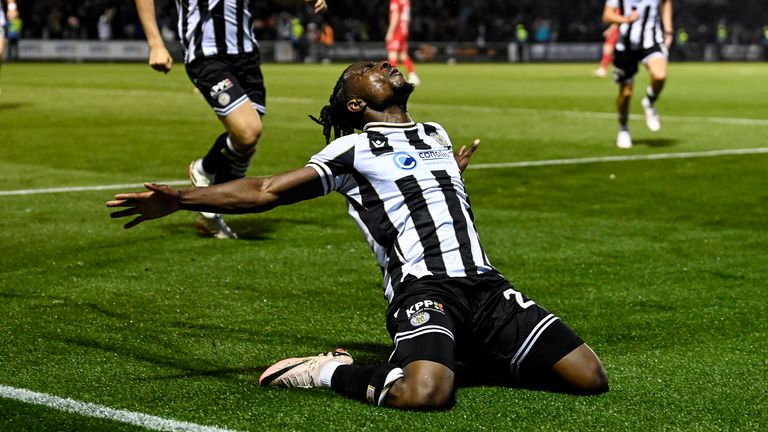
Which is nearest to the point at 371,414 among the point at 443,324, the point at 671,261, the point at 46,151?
the point at 443,324

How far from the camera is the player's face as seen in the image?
5.03 metres

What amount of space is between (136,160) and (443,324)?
29.0 feet

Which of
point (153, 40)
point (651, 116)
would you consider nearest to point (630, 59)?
point (651, 116)

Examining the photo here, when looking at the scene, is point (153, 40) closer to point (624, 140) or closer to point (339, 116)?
point (339, 116)

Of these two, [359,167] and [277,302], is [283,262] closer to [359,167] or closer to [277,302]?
[277,302]

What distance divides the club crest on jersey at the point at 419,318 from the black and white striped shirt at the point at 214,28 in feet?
14.4

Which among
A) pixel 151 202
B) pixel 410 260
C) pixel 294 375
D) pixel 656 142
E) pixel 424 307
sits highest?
pixel 151 202

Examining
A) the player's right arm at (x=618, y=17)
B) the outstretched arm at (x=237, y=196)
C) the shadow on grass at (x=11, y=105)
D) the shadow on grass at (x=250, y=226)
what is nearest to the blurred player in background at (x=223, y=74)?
the shadow on grass at (x=250, y=226)

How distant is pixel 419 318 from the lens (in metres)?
4.69

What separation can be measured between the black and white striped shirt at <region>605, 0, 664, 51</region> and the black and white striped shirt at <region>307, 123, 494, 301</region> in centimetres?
1063

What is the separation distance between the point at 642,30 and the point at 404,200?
10.8 m

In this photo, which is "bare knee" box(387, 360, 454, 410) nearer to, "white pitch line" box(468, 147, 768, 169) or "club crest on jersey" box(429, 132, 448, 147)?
"club crest on jersey" box(429, 132, 448, 147)

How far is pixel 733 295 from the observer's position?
653 centimetres

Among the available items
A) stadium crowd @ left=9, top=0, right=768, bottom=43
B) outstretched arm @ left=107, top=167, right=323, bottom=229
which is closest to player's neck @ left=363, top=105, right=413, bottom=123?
outstretched arm @ left=107, top=167, right=323, bottom=229
